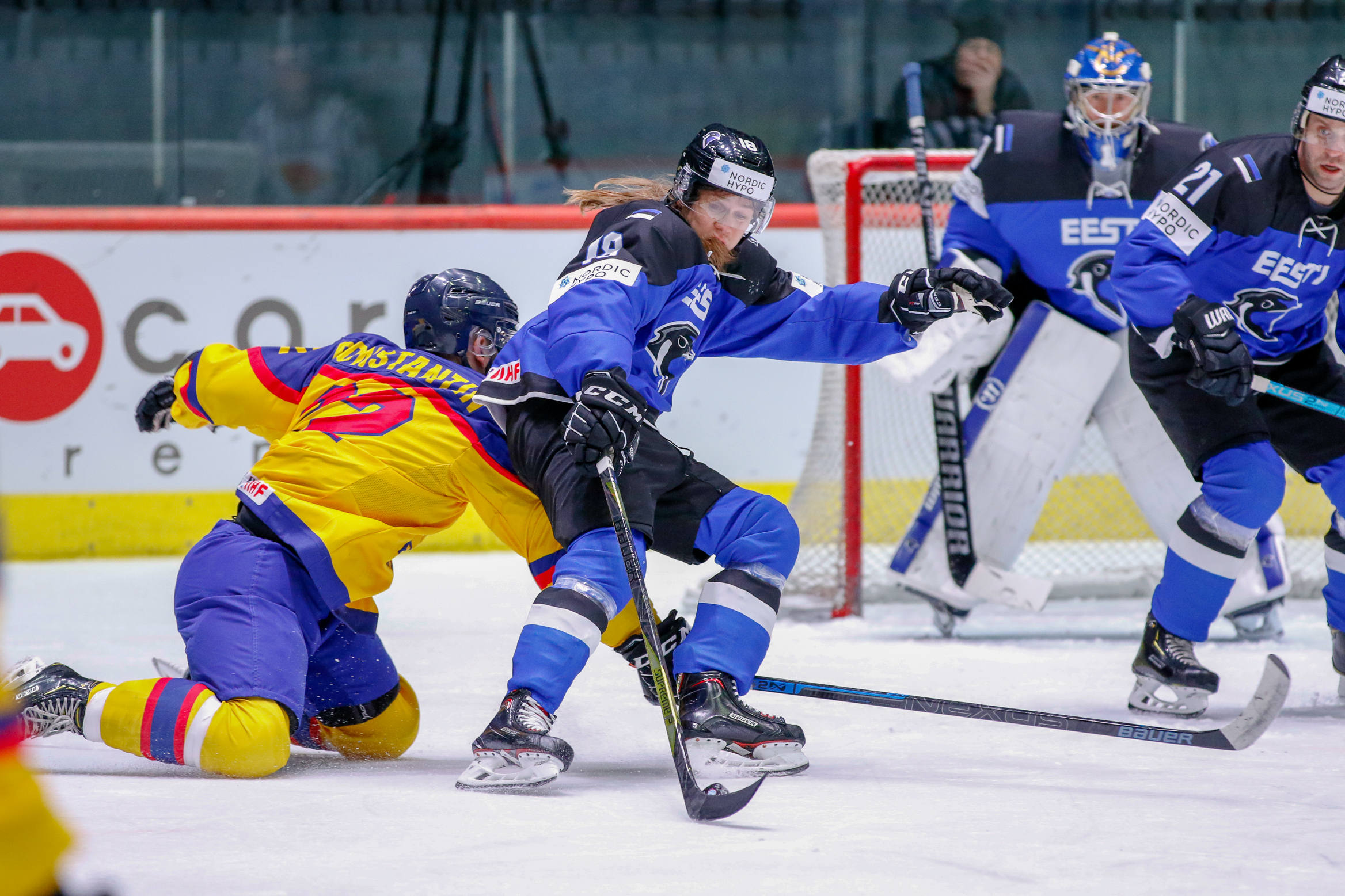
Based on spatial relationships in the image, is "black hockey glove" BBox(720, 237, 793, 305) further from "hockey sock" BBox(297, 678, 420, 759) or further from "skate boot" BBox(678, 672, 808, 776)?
"hockey sock" BBox(297, 678, 420, 759)

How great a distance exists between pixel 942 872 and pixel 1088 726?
0.59 m

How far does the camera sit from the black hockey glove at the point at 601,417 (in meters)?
1.90

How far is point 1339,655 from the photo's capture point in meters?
2.74

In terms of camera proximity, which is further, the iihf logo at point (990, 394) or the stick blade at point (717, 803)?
the iihf logo at point (990, 394)

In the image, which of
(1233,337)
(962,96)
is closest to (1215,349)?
(1233,337)

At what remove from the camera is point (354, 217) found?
14.8ft

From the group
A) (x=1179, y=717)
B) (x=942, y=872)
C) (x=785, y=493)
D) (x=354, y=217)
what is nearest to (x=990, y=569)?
(x=1179, y=717)

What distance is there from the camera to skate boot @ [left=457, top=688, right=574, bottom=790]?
1.87m

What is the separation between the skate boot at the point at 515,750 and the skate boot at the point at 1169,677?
1269 millimetres

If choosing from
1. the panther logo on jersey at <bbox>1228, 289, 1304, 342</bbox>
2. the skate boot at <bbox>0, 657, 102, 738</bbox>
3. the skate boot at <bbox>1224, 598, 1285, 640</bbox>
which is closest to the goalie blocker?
the skate boot at <bbox>1224, 598, 1285, 640</bbox>

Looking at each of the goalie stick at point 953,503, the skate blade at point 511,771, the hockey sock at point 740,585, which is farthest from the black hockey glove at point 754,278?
the goalie stick at point 953,503

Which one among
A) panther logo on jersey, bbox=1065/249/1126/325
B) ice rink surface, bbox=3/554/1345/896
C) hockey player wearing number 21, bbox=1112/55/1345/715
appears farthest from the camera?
panther logo on jersey, bbox=1065/249/1126/325

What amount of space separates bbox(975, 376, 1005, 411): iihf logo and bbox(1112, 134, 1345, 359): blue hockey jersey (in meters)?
0.92

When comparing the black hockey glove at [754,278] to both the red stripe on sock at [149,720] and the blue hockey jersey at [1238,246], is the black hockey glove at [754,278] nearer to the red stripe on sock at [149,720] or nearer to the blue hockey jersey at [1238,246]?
the blue hockey jersey at [1238,246]
